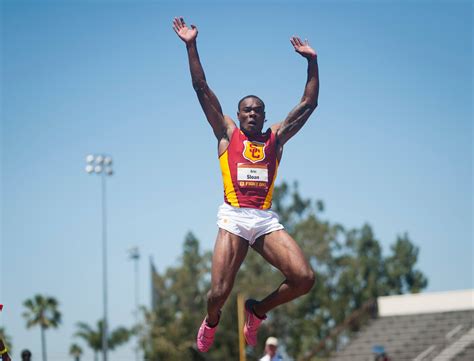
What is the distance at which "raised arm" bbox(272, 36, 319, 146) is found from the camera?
9.50m

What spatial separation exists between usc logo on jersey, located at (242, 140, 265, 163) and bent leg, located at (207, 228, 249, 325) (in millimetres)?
907

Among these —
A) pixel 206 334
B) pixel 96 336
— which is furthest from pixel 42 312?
pixel 206 334

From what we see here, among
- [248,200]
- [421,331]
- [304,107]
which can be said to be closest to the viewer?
[248,200]

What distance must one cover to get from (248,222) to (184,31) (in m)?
2.52

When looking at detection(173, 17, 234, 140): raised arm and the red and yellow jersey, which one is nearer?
the red and yellow jersey

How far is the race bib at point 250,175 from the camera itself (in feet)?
29.7

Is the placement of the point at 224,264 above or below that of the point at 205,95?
below

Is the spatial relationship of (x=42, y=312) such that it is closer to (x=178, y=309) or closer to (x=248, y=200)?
(x=178, y=309)

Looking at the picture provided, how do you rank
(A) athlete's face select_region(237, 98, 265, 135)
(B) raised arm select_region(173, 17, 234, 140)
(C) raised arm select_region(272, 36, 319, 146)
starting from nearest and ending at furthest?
1. (A) athlete's face select_region(237, 98, 265, 135)
2. (B) raised arm select_region(173, 17, 234, 140)
3. (C) raised arm select_region(272, 36, 319, 146)

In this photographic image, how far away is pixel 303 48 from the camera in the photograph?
392 inches

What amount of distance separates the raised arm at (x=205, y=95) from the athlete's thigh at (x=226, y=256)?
1.27 meters

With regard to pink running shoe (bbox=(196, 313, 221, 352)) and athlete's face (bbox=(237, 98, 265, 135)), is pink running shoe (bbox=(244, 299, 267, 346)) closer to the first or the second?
pink running shoe (bbox=(196, 313, 221, 352))

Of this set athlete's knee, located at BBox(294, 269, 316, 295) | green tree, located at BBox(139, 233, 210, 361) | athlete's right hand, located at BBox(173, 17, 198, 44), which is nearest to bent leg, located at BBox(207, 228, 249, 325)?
athlete's knee, located at BBox(294, 269, 316, 295)

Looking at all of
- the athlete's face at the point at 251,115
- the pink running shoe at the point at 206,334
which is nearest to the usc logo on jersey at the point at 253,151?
the athlete's face at the point at 251,115
